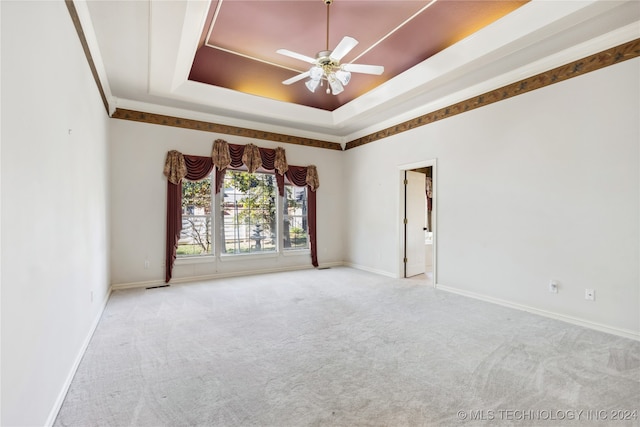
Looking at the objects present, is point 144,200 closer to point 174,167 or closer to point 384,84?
point 174,167

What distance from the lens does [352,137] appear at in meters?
6.90

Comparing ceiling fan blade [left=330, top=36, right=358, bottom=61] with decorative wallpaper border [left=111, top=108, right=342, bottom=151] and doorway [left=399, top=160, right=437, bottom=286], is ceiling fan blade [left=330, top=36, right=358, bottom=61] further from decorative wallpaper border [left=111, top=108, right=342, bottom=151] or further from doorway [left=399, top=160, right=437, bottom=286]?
decorative wallpaper border [left=111, top=108, right=342, bottom=151]

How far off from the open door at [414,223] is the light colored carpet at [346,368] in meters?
1.88

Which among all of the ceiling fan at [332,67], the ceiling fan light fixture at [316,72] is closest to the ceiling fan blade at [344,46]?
the ceiling fan at [332,67]

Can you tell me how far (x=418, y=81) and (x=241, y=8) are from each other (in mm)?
2515

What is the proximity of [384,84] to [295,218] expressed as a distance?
3255 millimetres

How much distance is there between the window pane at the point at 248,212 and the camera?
589 cm

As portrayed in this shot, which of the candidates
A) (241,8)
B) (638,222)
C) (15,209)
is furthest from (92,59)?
(638,222)

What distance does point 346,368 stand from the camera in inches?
95.6

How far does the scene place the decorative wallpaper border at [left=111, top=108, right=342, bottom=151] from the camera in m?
5.00

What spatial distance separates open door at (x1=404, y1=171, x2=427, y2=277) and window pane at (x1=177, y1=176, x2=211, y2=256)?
12.4 feet

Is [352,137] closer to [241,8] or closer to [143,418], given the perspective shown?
[241,8]

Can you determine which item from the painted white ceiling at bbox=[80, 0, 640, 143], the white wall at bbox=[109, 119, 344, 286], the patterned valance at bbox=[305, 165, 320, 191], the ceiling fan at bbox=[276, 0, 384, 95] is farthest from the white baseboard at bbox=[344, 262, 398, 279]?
the ceiling fan at bbox=[276, 0, 384, 95]

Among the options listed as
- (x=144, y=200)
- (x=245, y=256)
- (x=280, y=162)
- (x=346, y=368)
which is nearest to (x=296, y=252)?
(x=245, y=256)
